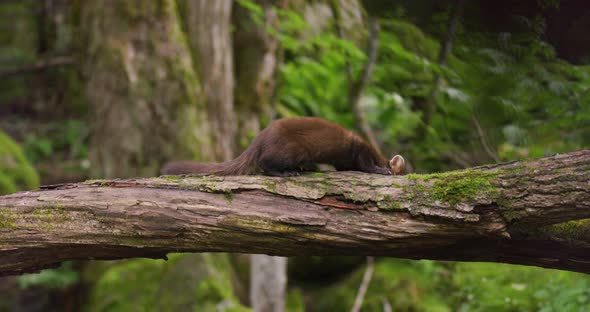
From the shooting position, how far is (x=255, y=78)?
362 inches

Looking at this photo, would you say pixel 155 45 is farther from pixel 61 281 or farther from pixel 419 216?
pixel 419 216

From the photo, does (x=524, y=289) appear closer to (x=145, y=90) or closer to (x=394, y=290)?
(x=394, y=290)

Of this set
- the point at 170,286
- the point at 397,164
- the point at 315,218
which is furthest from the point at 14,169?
the point at 315,218

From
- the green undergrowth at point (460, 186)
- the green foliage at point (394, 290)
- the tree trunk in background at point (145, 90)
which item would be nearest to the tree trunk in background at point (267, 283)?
the green foliage at point (394, 290)

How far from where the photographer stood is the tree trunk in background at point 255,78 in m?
9.16

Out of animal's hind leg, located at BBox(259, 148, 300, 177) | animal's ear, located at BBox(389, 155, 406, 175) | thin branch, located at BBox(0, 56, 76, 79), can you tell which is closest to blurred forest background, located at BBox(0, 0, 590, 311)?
thin branch, located at BBox(0, 56, 76, 79)

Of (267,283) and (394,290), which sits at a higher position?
(267,283)

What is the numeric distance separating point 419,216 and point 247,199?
965 millimetres

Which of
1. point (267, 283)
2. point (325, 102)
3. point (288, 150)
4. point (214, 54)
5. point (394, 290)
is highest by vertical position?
point (214, 54)

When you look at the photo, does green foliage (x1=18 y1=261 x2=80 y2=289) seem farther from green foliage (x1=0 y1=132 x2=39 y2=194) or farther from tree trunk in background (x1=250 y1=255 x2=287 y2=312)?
tree trunk in background (x1=250 y1=255 x2=287 y2=312)

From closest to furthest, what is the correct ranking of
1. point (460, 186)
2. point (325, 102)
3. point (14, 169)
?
point (460, 186) < point (14, 169) < point (325, 102)

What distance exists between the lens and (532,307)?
4.89 metres

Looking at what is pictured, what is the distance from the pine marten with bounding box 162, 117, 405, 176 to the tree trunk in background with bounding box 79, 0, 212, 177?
3293 mm

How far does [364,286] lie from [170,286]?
9.05ft
